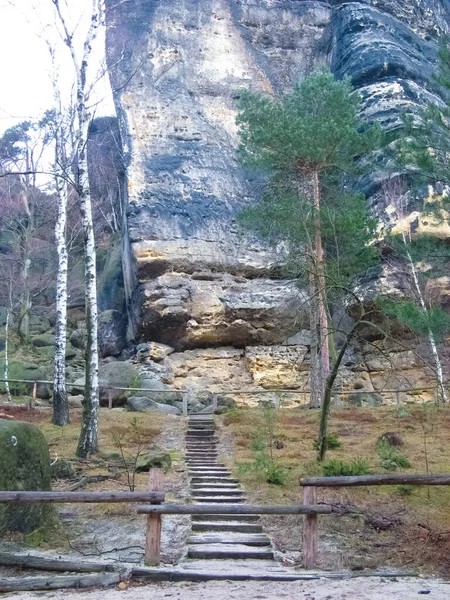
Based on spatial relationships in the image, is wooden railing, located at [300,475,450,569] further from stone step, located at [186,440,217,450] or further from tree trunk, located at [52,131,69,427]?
tree trunk, located at [52,131,69,427]

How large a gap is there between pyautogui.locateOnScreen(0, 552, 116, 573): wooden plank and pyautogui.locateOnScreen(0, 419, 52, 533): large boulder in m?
0.86

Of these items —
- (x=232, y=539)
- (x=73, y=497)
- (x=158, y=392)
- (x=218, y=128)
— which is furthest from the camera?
(x=218, y=128)

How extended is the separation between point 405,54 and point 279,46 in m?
6.95

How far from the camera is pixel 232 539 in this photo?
7.07m

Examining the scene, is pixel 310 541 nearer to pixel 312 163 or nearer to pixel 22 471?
pixel 22 471

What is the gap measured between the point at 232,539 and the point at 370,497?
110 inches

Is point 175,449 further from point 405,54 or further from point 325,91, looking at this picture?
point 405,54

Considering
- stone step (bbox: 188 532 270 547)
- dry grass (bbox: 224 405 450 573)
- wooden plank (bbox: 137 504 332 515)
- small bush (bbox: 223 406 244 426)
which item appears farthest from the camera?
small bush (bbox: 223 406 244 426)

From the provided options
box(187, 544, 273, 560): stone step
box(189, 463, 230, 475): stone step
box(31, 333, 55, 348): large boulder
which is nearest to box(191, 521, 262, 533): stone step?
box(187, 544, 273, 560): stone step

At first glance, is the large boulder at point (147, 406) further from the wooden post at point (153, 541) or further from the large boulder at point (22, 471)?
the wooden post at point (153, 541)

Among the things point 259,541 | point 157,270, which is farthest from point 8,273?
point 259,541

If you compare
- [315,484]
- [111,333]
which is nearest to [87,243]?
[315,484]

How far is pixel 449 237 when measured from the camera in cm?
2233

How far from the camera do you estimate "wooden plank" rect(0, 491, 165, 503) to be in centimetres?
560
